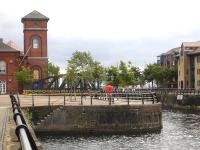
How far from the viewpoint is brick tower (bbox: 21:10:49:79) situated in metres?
91.6

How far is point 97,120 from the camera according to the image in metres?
36.1

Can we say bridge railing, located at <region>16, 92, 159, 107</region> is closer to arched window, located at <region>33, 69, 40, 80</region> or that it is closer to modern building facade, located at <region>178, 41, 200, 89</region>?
arched window, located at <region>33, 69, 40, 80</region>

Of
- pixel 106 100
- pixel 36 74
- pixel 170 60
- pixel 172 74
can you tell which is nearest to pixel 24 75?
pixel 36 74

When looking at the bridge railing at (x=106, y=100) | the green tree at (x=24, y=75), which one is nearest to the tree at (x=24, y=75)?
the green tree at (x=24, y=75)

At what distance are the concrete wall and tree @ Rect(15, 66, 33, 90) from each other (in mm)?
49385

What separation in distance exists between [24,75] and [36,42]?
10038 mm

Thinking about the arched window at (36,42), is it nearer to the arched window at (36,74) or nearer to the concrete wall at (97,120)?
the arched window at (36,74)

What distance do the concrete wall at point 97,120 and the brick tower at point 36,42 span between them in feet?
184

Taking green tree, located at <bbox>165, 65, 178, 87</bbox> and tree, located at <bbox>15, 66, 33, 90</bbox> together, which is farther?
green tree, located at <bbox>165, 65, 178, 87</bbox>

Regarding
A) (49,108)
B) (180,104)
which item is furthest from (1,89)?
(49,108)

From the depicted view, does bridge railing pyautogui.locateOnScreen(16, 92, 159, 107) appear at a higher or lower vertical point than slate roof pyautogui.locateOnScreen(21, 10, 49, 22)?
lower

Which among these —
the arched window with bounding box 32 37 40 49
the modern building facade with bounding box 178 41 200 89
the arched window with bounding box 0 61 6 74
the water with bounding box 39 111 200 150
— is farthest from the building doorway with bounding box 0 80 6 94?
the water with bounding box 39 111 200 150

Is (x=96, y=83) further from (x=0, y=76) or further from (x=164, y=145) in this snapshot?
(x=164, y=145)

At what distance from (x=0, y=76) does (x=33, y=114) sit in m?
54.3
